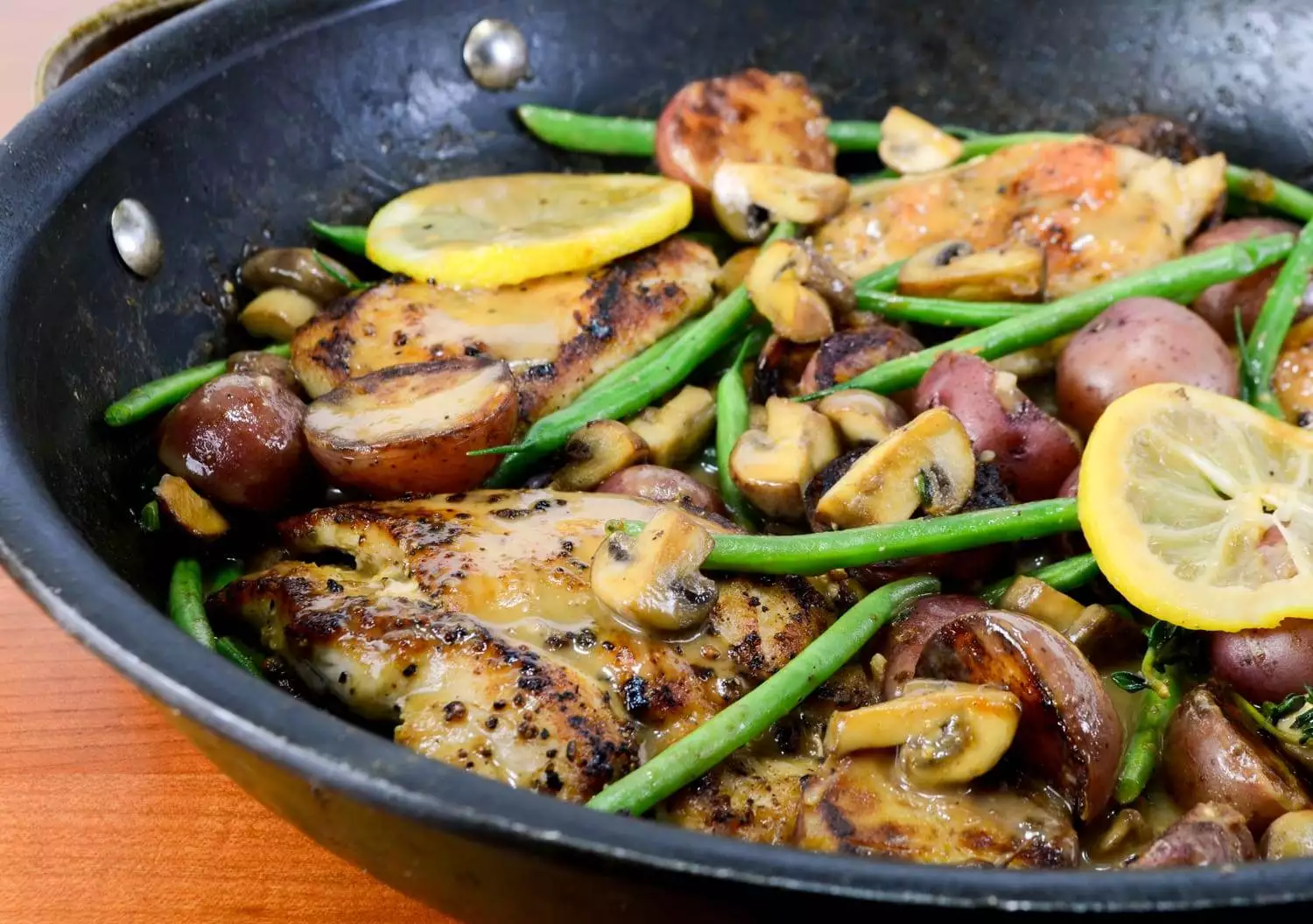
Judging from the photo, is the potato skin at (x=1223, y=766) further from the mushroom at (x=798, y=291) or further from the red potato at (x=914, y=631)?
the mushroom at (x=798, y=291)

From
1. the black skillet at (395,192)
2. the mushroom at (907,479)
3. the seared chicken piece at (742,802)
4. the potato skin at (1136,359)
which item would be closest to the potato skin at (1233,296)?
the potato skin at (1136,359)

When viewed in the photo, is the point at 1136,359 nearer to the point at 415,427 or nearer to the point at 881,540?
the point at 881,540

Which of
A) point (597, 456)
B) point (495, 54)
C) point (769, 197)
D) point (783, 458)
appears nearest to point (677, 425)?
point (597, 456)

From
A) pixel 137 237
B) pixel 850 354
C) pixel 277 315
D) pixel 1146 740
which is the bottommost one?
pixel 1146 740

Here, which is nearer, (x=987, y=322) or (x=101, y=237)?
(x=101, y=237)

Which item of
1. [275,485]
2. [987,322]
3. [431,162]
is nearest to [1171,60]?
[987,322]

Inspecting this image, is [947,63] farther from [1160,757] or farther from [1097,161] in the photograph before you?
[1160,757]
